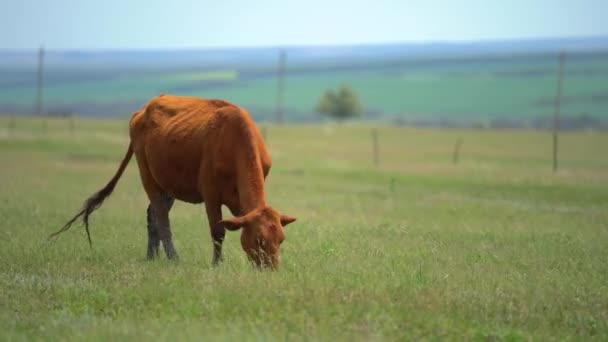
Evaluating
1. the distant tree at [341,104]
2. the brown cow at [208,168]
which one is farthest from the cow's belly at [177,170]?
the distant tree at [341,104]

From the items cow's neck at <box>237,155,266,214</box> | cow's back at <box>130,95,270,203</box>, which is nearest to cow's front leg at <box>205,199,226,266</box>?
cow's back at <box>130,95,270,203</box>

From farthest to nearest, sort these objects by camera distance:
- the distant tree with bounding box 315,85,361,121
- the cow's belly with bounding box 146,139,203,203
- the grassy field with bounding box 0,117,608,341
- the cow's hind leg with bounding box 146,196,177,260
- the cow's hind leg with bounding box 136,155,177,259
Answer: the distant tree with bounding box 315,85,361,121 → the cow's hind leg with bounding box 146,196,177,260 → the cow's hind leg with bounding box 136,155,177,259 → the cow's belly with bounding box 146,139,203,203 → the grassy field with bounding box 0,117,608,341

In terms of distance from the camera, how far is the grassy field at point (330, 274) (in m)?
8.77

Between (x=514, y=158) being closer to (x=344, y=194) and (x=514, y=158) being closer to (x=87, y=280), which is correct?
(x=344, y=194)

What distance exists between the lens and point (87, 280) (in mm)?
10930

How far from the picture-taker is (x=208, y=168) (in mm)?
12344

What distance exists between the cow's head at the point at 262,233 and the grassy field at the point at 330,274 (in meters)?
0.22

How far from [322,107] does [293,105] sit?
61.0 meters

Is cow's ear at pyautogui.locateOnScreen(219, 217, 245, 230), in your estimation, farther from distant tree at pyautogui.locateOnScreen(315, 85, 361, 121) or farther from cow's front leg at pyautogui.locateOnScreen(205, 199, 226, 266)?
distant tree at pyautogui.locateOnScreen(315, 85, 361, 121)

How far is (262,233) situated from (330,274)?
92 cm

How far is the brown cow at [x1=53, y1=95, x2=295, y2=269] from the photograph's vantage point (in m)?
11.0

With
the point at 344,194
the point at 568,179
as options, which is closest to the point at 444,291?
the point at 344,194

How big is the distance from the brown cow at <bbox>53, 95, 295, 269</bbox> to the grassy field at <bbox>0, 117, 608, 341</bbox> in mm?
391

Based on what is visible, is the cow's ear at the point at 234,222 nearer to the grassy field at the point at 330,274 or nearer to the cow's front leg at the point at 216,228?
the grassy field at the point at 330,274
